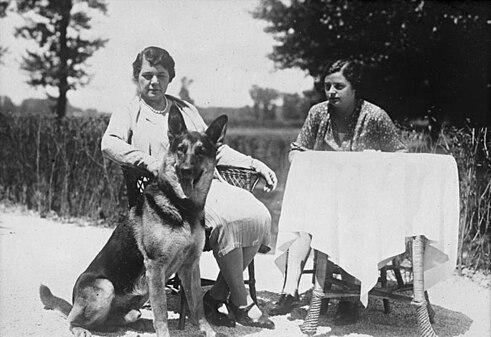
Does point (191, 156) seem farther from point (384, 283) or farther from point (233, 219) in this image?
point (384, 283)

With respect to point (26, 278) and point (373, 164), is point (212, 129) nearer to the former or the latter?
point (373, 164)

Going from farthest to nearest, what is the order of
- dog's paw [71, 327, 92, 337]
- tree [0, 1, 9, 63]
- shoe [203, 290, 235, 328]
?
tree [0, 1, 9, 63]
shoe [203, 290, 235, 328]
dog's paw [71, 327, 92, 337]

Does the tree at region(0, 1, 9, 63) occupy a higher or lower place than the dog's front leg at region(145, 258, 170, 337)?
higher

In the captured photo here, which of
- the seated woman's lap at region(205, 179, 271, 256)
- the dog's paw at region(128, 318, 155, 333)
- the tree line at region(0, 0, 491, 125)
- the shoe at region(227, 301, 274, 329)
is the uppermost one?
the tree line at region(0, 0, 491, 125)

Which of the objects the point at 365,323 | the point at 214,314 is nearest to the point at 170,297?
the point at 214,314

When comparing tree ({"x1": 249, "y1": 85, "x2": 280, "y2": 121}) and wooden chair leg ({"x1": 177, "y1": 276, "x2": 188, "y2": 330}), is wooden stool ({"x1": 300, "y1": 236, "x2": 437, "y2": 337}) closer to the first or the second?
wooden chair leg ({"x1": 177, "y1": 276, "x2": 188, "y2": 330})

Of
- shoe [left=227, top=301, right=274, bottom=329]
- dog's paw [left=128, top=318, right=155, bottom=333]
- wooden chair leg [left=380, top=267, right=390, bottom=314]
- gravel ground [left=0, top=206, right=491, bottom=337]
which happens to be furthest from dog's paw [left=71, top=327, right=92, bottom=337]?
wooden chair leg [left=380, top=267, right=390, bottom=314]

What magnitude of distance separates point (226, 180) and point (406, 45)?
7.59 metres

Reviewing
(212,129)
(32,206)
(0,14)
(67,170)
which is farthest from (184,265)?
(0,14)

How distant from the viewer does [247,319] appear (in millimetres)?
3986

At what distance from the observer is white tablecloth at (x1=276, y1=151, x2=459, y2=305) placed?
3.56 metres

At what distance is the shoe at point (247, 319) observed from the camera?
3965mm

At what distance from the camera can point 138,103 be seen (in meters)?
4.18

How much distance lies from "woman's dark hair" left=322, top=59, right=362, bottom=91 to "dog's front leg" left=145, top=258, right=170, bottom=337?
216 cm
